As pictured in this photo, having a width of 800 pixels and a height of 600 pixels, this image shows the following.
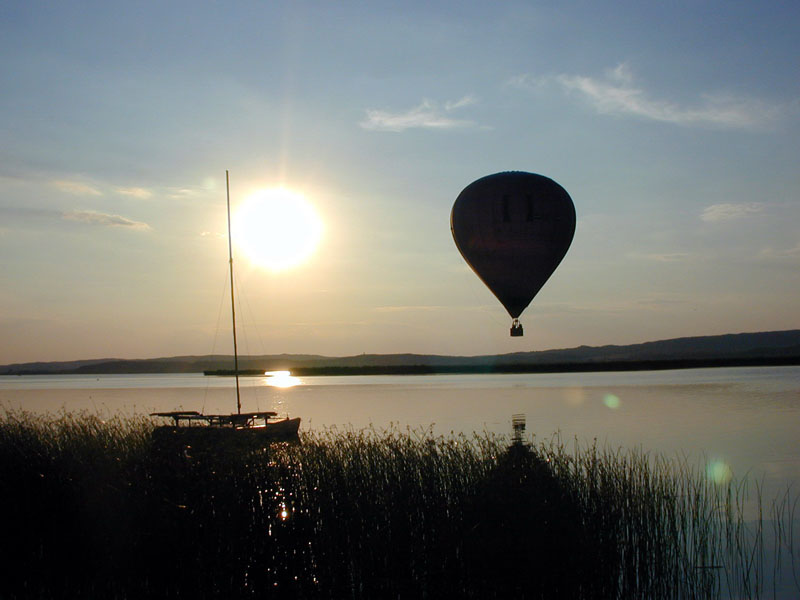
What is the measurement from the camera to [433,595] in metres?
13.1

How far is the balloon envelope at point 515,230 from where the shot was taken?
30141mm

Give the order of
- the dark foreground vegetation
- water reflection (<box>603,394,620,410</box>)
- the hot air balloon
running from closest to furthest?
the dark foreground vegetation
the hot air balloon
water reflection (<box>603,394,620,410</box>)

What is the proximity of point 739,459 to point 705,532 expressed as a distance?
19902 mm

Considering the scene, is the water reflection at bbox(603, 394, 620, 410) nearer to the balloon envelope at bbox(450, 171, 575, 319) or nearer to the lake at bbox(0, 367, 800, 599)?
the lake at bbox(0, 367, 800, 599)

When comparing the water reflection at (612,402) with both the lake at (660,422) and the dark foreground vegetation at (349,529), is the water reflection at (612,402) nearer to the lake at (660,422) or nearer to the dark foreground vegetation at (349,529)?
the lake at (660,422)

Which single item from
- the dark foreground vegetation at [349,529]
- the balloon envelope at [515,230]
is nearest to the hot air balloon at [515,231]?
the balloon envelope at [515,230]

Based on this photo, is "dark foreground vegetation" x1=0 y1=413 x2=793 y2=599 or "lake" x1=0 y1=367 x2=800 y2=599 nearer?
"dark foreground vegetation" x1=0 y1=413 x2=793 y2=599

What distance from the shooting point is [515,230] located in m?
30.1

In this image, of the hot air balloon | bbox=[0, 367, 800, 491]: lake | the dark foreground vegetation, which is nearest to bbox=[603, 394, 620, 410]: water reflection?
bbox=[0, 367, 800, 491]: lake

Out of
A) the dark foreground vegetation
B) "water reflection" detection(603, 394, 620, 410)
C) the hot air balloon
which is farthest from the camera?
"water reflection" detection(603, 394, 620, 410)

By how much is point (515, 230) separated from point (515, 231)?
0.04 metres

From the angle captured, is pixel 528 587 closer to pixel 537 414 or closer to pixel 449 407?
pixel 537 414

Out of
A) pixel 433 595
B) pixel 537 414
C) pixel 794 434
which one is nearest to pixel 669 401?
pixel 537 414

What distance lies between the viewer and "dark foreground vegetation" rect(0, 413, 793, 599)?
13320mm
